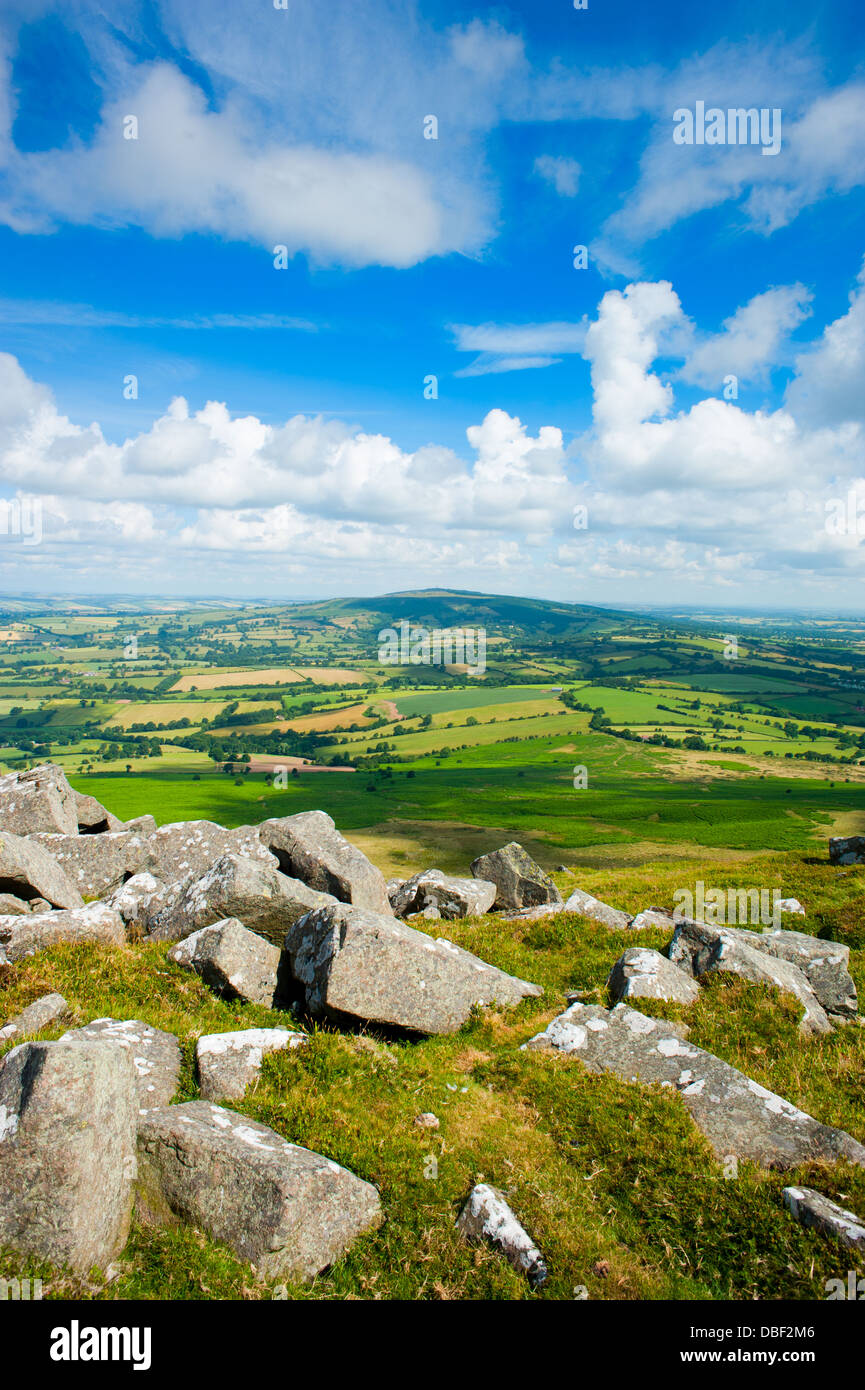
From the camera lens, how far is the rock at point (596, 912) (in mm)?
18078

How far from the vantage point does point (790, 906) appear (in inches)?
782

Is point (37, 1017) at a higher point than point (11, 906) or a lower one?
higher

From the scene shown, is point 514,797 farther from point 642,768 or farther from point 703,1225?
point 703,1225

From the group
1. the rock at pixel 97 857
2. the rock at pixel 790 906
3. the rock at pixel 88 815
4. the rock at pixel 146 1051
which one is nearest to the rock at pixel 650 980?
the rock at pixel 790 906

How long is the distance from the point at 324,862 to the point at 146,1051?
8.65 m

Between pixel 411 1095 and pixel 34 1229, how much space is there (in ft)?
16.8

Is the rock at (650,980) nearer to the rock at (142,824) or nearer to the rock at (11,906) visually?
the rock at (11,906)

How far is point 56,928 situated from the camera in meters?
12.9

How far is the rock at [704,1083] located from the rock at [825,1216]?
0.87 meters

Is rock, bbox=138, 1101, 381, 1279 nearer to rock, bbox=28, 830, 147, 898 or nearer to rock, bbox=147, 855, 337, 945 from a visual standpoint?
rock, bbox=147, 855, 337, 945

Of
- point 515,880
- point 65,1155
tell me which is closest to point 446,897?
point 515,880

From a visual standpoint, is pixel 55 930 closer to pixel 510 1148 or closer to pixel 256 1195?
pixel 256 1195
